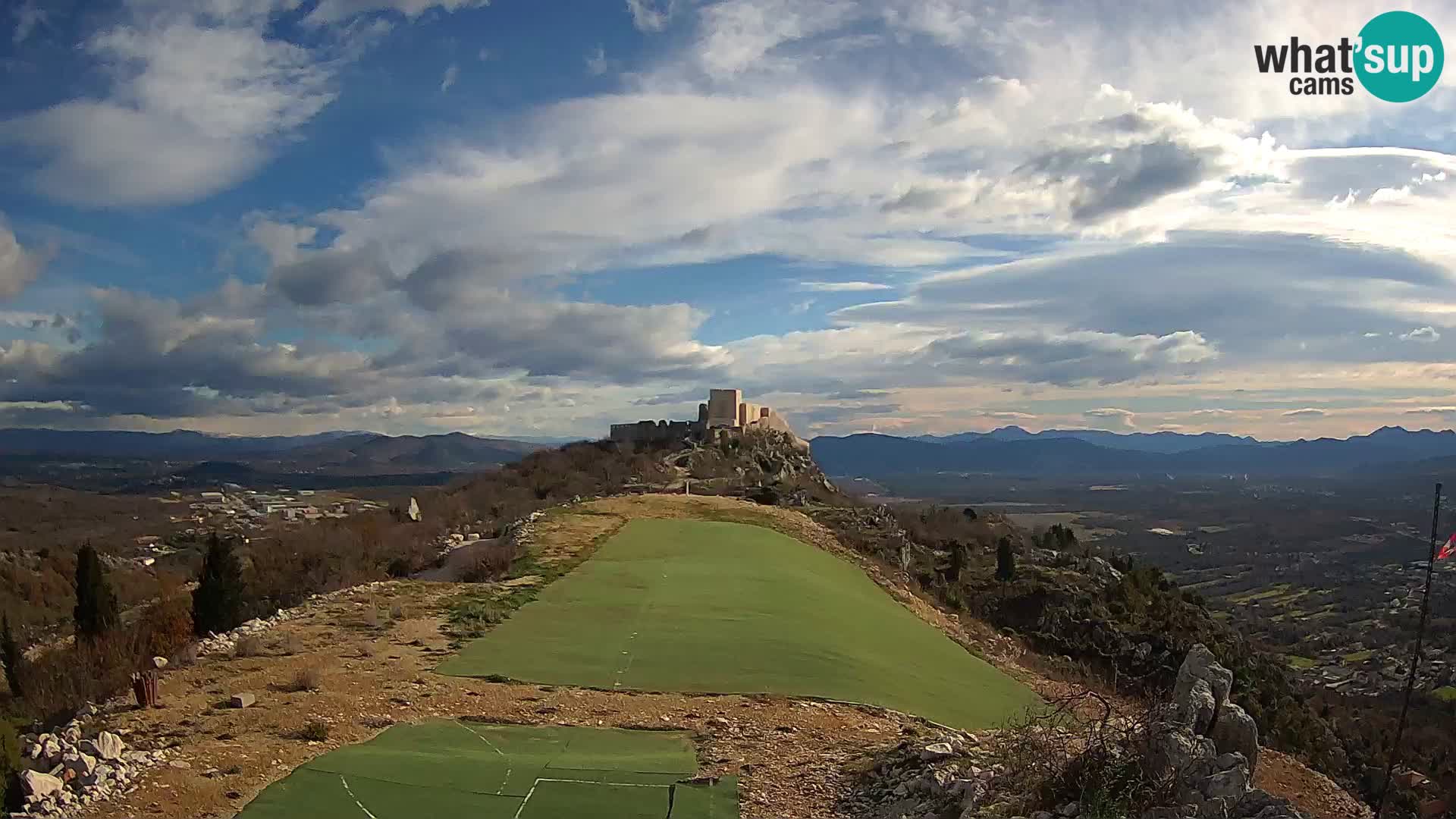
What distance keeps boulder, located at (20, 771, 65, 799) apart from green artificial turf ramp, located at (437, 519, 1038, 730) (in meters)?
5.78

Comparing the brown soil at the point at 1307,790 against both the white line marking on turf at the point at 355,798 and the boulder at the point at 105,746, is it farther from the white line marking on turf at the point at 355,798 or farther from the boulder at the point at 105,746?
the boulder at the point at 105,746

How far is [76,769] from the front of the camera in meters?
9.07

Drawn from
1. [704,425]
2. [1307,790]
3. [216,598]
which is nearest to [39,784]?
[216,598]

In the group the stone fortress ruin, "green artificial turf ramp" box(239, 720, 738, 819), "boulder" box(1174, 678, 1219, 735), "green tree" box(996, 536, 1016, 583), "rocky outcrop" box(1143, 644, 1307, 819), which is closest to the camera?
"rocky outcrop" box(1143, 644, 1307, 819)

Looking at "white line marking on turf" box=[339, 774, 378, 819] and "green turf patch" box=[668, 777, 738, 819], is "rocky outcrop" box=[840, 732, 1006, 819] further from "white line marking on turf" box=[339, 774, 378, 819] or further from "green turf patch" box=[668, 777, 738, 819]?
"white line marking on turf" box=[339, 774, 378, 819]

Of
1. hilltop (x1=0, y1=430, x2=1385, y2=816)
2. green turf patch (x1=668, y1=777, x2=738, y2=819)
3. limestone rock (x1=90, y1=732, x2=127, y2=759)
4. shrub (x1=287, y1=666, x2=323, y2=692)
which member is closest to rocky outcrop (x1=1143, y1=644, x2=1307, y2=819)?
hilltop (x1=0, y1=430, x2=1385, y2=816)

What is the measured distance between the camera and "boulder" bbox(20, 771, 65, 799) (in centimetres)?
848

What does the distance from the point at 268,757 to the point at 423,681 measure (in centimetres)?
365

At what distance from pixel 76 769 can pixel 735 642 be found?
9799mm

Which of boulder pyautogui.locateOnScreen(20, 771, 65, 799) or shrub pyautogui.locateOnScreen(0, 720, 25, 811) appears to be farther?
boulder pyautogui.locateOnScreen(20, 771, 65, 799)

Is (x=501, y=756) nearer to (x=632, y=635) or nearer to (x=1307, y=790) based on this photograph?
(x=632, y=635)

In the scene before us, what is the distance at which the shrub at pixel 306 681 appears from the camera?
498 inches

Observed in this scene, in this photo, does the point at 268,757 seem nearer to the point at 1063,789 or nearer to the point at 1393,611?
the point at 1063,789

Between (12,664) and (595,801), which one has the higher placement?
(595,801)
